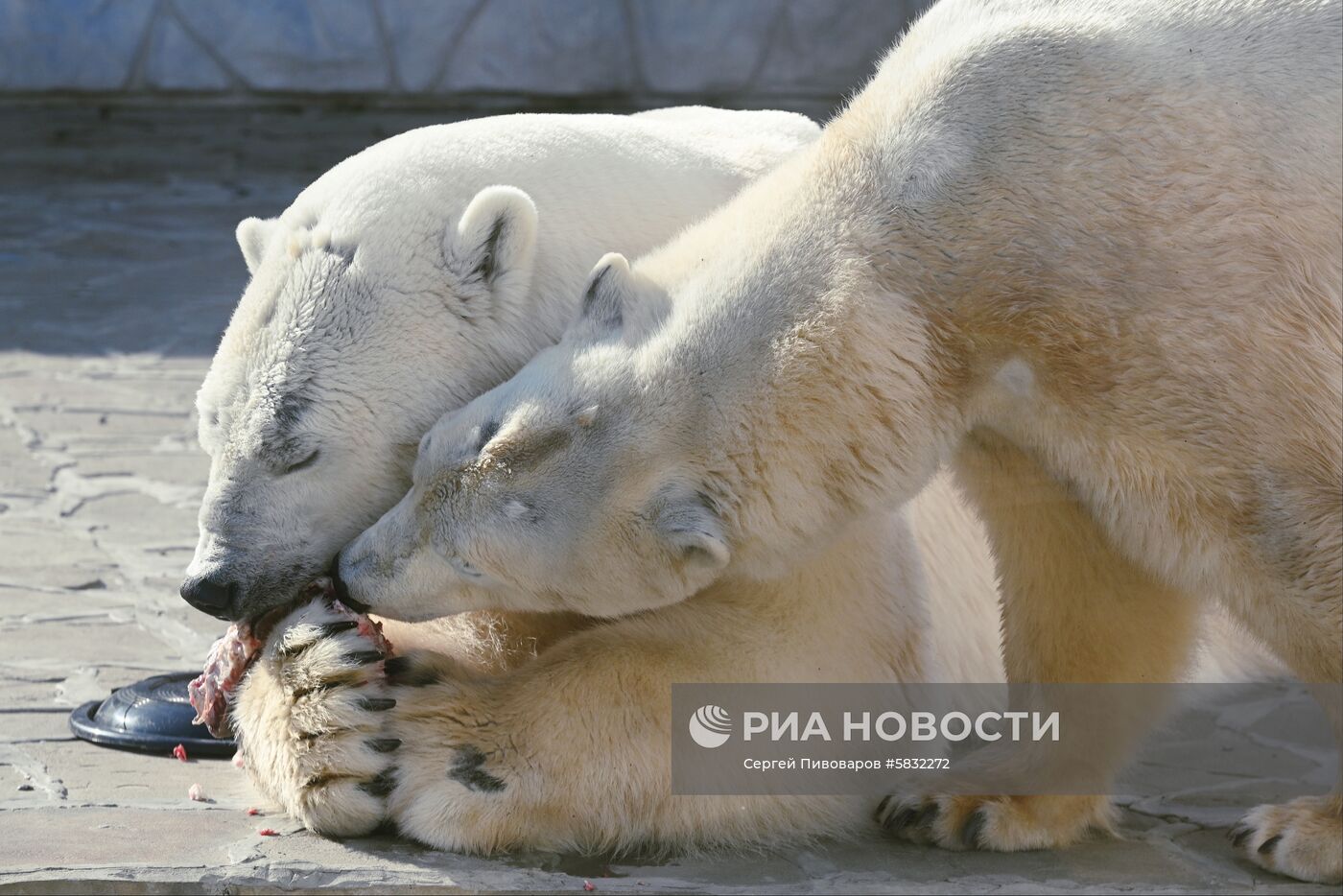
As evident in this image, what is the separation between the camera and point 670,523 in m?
2.15

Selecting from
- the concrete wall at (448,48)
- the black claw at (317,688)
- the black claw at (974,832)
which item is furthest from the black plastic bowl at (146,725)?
the concrete wall at (448,48)

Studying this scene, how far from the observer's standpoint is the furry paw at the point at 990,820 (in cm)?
247

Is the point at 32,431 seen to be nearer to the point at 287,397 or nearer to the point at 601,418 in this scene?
the point at 287,397

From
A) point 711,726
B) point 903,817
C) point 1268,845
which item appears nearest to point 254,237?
point 711,726

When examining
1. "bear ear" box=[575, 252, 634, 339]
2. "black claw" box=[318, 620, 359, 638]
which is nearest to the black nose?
"black claw" box=[318, 620, 359, 638]

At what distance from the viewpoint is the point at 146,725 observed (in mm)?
2883

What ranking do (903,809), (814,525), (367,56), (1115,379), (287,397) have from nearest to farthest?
(1115,379)
(814,525)
(287,397)
(903,809)
(367,56)

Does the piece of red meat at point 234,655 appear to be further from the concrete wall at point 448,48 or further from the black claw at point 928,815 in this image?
the concrete wall at point 448,48

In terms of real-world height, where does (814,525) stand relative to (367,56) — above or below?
below

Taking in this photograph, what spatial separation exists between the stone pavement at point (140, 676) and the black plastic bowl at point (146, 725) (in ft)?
0.09

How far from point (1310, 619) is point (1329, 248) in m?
0.45

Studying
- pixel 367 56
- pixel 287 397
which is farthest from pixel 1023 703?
pixel 367 56

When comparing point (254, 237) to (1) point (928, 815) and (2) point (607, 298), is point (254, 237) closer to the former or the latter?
(2) point (607, 298)

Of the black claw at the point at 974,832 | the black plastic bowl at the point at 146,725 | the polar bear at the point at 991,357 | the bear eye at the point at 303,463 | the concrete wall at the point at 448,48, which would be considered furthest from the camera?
the concrete wall at the point at 448,48
